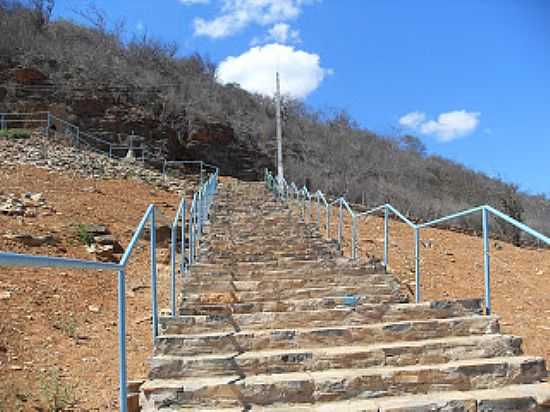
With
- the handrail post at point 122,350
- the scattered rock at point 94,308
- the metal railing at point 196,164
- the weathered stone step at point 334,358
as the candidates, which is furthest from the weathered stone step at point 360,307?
the metal railing at point 196,164

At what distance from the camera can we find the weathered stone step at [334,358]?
3.86 metres

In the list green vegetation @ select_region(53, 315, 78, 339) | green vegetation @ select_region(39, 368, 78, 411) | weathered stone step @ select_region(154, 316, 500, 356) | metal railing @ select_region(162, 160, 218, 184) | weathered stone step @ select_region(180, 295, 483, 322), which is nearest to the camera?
weathered stone step @ select_region(154, 316, 500, 356)

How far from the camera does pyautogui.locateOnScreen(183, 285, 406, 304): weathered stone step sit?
5496 mm

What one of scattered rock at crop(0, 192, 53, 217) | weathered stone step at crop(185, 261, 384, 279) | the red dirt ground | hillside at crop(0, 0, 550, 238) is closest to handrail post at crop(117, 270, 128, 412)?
weathered stone step at crop(185, 261, 384, 279)

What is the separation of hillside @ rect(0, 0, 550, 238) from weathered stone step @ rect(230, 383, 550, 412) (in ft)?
48.9

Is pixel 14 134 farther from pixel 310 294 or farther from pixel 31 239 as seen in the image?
pixel 310 294

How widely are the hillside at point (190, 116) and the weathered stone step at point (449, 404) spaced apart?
14.9m

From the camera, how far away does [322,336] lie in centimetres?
428

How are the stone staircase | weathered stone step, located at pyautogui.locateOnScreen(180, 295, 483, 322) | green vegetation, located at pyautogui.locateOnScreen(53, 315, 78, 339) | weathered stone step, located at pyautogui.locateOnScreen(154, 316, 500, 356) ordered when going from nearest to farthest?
the stone staircase → weathered stone step, located at pyautogui.locateOnScreen(154, 316, 500, 356) → weathered stone step, located at pyautogui.locateOnScreen(180, 295, 483, 322) → green vegetation, located at pyautogui.locateOnScreen(53, 315, 78, 339)

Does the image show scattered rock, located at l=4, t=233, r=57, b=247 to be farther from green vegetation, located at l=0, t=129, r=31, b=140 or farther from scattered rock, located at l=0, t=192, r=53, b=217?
green vegetation, located at l=0, t=129, r=31, b=140

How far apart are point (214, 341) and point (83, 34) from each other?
32703 millimetres

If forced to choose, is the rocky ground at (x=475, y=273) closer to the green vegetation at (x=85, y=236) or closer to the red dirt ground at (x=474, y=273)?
the red dirt ground at (x=474, y=273)

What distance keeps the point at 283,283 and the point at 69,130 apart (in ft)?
60.7

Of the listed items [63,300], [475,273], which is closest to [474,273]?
[475,273]
